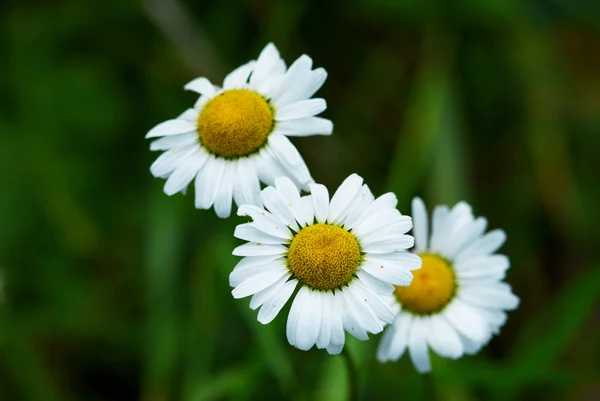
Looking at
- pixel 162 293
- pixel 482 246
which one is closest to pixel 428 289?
pixel 482 246

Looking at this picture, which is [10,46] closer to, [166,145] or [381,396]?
[166,145]

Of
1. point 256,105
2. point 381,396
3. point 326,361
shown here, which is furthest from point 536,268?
point 256,105

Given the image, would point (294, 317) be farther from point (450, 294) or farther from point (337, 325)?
point (450, 294)

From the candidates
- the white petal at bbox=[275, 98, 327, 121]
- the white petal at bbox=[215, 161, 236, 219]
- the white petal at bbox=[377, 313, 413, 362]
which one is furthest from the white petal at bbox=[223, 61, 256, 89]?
the white petal at bbox=[377, 313, 413, 362]

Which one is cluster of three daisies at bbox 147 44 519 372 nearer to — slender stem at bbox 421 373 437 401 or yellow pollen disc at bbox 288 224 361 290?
yellow pollen disc at bbox 288 224 361 290

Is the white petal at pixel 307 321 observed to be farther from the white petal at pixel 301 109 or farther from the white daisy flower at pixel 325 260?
the white petal at pixel 301 109

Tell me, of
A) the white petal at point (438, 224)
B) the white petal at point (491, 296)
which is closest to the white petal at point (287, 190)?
the white petal at point (438, 224)
